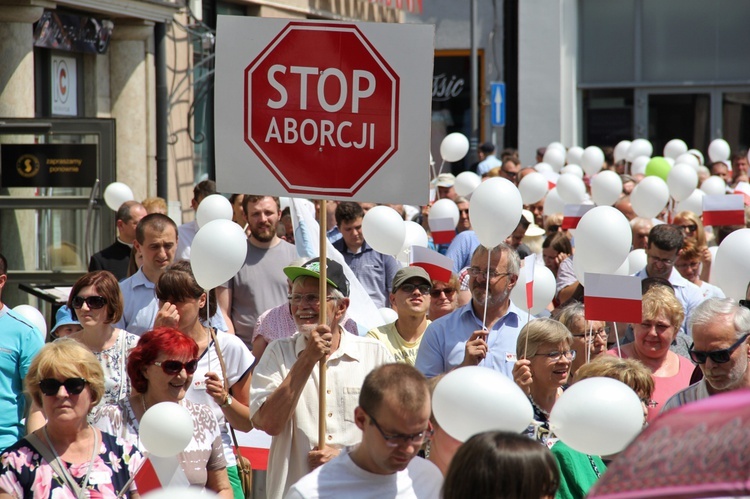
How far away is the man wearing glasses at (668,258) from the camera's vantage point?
7.23 meters

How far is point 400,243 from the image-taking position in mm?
7523

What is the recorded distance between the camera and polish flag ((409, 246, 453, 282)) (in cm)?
643

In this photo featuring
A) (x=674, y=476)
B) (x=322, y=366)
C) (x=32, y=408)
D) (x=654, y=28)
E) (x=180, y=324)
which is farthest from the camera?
(x=654, y=28)

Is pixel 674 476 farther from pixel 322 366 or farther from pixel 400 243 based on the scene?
pixel 400 243

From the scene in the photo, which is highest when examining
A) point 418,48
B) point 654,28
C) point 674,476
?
Answer: point 654,28

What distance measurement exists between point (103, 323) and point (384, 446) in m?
2.44

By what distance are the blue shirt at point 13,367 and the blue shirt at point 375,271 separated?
2.84m

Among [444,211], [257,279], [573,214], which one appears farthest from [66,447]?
[573,214]

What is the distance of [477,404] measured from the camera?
348cm

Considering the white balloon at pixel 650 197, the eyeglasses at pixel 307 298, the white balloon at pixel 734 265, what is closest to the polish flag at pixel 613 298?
the white balloon at pixel 734 265

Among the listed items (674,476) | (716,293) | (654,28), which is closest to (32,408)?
(674,476)

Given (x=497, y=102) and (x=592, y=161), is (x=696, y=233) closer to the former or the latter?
(x=592, y=161)

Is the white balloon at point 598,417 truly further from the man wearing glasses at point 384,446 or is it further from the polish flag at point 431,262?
the polish flag at point 431,262

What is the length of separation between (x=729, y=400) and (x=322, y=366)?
9.00 ft
